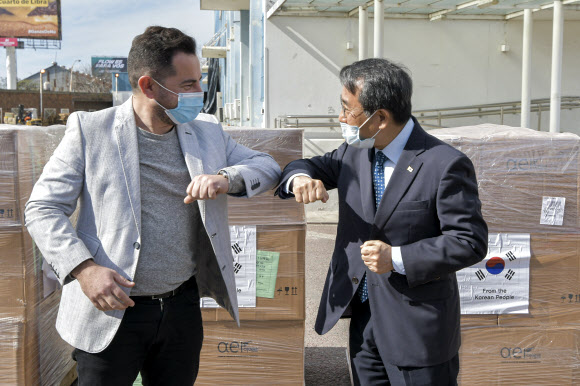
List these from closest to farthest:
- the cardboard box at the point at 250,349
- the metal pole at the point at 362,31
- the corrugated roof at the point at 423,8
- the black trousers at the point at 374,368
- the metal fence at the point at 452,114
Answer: the black trousers at the point at 374,368 → the cardboard box at the point at 250,349 → the corrugated roof at the point at 423,8 → the metal pole at the point at 362,31 → the metal fence at the point at 452,114

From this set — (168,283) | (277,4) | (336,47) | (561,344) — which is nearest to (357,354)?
(168,283)

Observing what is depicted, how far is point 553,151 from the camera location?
3398 millimetres

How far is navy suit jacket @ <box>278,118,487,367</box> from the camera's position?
2.18 meters

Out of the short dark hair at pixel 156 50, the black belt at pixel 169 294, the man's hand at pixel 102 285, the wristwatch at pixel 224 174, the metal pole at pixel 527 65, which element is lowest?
the black belt at pixel 169 294

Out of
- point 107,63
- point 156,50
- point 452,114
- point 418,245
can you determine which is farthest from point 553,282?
point 107,63

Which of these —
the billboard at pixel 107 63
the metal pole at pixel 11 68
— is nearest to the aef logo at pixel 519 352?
the metal pole at pixel 11 68

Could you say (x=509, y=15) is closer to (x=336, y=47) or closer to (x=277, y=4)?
(x=336, y=47)

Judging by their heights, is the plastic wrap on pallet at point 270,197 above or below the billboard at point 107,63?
below

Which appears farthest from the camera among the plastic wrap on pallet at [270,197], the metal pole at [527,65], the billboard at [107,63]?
the billboard at [107,63]

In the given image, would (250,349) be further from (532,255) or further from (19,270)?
(532,255)

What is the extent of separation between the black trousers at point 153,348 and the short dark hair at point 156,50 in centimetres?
86

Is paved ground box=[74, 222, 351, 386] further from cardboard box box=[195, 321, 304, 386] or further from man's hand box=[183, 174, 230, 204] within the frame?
man's hand box=[183, 174, 230, 204]

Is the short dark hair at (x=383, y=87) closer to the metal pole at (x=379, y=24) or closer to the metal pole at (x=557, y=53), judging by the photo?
the metal pole at (x=379, y=24)

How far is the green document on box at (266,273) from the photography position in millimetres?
3434
